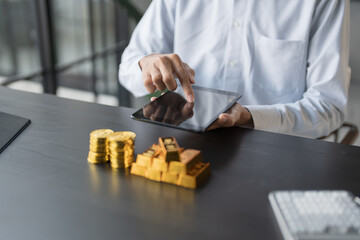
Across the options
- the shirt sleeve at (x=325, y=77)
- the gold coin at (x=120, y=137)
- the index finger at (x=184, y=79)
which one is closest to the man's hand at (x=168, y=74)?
the index finger at (x=184, y=79)

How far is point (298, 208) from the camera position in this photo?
55 centimetres

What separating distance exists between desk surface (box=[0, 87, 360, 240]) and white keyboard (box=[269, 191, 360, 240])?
0.02 m

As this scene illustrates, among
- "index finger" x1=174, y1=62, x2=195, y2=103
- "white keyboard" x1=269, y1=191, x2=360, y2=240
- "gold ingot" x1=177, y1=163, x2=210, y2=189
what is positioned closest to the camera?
"white keyboard" x1=269, y1=191, x2=360, y2=240

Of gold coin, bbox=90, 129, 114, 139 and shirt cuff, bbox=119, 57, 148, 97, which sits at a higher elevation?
gold coin, bbox=90, 129, 114, 139

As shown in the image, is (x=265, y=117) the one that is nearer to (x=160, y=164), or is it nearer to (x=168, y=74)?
(x=168, y=74)

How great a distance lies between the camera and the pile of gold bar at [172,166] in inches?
25.0

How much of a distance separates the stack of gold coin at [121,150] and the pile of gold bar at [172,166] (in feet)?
0.09

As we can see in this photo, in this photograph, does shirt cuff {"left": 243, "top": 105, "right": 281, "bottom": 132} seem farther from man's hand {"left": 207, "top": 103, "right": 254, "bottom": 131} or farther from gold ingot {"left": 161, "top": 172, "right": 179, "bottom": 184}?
gold ingot {"left": 161, "top": 172, "right": 179, "bottom": 184}

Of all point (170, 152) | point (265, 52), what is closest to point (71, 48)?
point (265, 52)

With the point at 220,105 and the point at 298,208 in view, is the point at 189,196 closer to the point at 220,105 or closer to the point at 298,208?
the point at 298,208

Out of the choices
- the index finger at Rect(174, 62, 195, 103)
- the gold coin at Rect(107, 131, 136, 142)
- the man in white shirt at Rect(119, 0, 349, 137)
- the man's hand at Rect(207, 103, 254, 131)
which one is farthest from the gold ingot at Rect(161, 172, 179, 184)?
the man in white shirt at Rect(119, 0, 349, 137)

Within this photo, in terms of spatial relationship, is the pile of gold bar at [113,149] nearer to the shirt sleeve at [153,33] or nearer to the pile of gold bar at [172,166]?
the pile of gold bar at [172,166]

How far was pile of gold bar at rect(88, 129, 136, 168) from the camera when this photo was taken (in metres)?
0.69

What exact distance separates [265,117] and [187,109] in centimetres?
30
